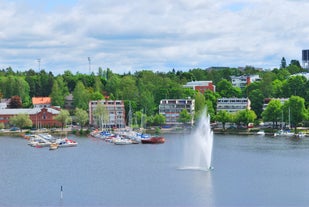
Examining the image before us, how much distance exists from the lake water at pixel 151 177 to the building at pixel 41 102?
39.2 meters

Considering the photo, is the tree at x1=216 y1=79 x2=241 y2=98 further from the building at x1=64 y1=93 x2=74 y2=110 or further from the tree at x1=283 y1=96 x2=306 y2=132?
the tree at x1=283 y1=96 x2=306 y2=132

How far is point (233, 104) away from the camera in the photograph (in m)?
94.1

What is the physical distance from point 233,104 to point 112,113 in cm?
1575

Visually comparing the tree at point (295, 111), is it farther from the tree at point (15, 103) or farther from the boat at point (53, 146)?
the tree at point (15, 103)

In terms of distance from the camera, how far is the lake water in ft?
110

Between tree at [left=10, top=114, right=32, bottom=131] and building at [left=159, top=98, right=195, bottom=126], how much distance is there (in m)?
18.0

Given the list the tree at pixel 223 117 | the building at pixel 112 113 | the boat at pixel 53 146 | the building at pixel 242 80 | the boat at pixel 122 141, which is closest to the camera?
the boat at pixel 53 146

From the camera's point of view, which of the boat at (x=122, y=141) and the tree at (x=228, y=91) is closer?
the boat at (x=122, y=141)

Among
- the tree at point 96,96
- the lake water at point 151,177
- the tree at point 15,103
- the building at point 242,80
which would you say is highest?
the building at point 242,80

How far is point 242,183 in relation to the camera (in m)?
37.9

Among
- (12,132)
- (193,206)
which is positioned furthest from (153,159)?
(12,132)

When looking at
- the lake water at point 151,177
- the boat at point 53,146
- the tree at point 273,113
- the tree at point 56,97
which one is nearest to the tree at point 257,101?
the tree at point 273,113

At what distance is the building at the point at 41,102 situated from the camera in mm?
99144

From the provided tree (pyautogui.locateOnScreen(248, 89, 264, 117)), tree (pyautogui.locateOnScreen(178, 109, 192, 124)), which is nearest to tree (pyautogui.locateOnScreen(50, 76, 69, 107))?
tree (pyautogui.locateOnScreen(178, 109, 192, 124))
